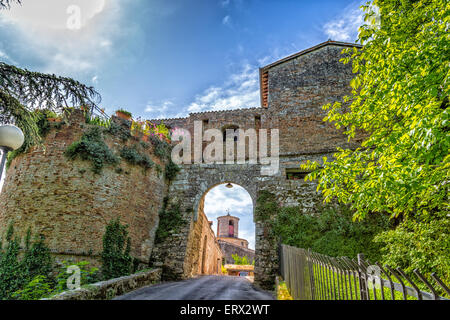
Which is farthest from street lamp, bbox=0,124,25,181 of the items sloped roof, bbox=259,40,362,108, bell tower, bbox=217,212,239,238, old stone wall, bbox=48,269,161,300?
bell tower, bbox=217,212,239,238

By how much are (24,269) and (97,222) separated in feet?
7.25

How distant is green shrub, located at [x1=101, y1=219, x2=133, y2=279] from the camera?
28.6 feet

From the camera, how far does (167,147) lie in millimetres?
12203

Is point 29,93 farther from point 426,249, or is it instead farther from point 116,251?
point 426,249

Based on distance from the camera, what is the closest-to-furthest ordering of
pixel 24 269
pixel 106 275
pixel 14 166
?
1. pixel 24 269
2. pixel 106 275
3. pixel 14 166

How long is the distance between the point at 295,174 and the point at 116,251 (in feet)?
24.3

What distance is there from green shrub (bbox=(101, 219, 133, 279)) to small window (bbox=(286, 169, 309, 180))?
21.7 ft

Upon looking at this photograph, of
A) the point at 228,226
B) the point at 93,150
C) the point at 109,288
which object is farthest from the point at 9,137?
the point at 228,226

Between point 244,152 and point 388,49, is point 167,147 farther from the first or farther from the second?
point 388,49

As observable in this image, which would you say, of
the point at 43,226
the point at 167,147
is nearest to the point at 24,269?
the point at 43,226

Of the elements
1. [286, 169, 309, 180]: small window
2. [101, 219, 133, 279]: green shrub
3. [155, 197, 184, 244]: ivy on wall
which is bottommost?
[101, 219, 133, 279]: green shrub

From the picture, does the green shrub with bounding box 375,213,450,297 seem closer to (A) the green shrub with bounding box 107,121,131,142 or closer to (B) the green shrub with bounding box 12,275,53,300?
(B) the green shrub with bounding box 12,275,53,300

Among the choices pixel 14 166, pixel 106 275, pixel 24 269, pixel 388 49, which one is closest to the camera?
pixel 388 49

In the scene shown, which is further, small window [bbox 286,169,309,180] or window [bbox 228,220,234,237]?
window [bbox 228,220,234,237]
